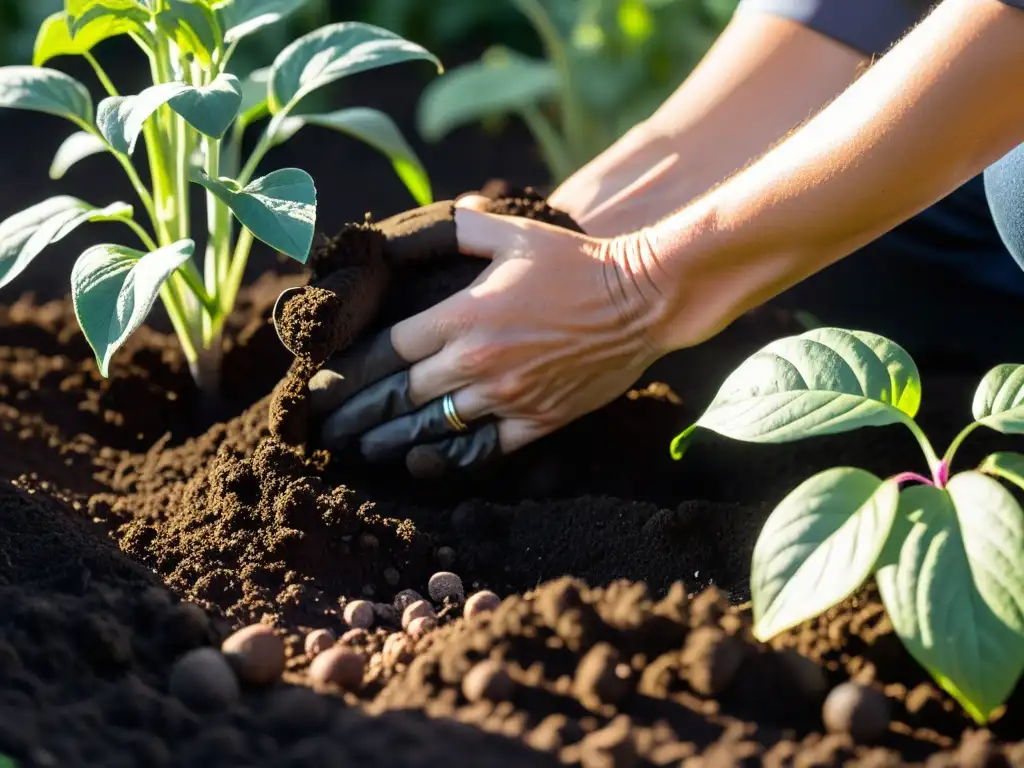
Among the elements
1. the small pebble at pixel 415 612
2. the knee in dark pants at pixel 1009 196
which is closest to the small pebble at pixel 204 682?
the small pebble at pixel 415 612

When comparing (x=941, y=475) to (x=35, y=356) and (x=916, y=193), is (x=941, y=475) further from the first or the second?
(x=35, y=356)

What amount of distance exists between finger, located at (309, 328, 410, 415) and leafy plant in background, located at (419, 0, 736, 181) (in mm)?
1422

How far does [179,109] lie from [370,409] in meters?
0.50

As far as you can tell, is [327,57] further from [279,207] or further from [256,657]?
[256,657]

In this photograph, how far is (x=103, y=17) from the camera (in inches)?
53.2

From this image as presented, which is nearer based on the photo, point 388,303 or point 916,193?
point 916,193

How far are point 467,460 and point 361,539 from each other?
0.26m

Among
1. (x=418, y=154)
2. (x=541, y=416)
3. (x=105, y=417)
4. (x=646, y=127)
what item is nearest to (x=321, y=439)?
(x=541, y=416)

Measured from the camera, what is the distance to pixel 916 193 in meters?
1.22

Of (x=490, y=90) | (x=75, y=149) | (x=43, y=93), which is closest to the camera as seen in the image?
(x=43, y=93)

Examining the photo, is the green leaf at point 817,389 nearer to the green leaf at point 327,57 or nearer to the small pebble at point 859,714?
the small pebble at point 859,714

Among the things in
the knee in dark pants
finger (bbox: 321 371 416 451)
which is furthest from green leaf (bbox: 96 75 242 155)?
the knee in dark pants

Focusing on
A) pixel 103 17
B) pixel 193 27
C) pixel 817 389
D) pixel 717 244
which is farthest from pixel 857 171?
pixel 103 17

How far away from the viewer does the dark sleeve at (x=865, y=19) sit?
173 cm
